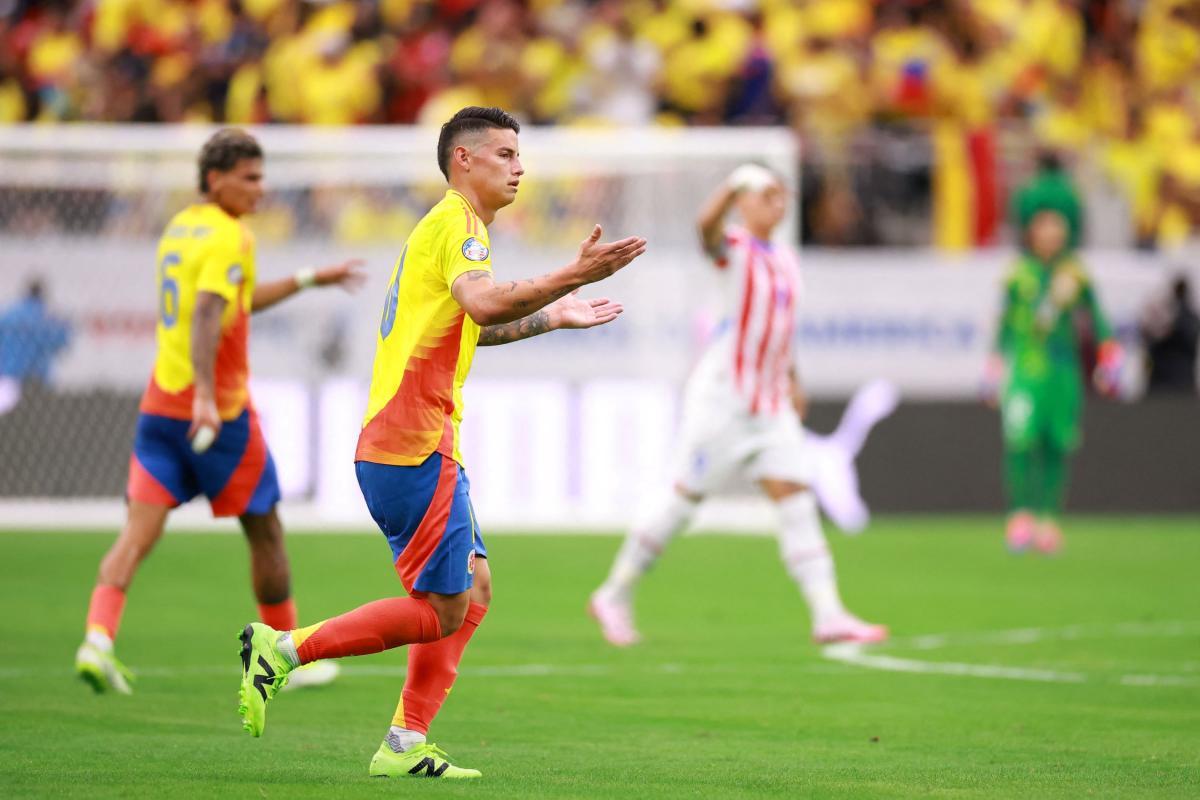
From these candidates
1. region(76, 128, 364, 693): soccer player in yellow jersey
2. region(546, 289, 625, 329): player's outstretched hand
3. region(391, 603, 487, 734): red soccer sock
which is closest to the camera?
region(546, 289, 625, 329): player's outstretched hand

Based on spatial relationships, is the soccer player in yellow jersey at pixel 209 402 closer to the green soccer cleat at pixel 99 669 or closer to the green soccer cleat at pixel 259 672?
the green soccer cleat at pixel 99 669

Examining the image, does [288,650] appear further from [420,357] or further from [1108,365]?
[1108,365]

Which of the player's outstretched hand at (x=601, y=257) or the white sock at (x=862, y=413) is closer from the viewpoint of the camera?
the player's outstretched hand at (x=601, y=257)

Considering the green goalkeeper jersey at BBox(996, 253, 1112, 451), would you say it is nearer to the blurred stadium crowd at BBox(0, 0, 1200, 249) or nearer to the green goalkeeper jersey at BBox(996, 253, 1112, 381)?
the green goalkeeper jersey at BBox(996, 253, 1112, 381)

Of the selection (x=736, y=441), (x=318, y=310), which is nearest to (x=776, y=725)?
(x=736, y=441)

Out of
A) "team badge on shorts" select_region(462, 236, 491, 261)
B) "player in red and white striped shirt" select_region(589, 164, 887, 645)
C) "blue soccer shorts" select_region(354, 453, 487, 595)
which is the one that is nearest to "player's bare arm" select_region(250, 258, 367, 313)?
"player in red and white striped shirt" select_region(589, 164, 887, 645)

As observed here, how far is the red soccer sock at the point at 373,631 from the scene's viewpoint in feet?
19.1

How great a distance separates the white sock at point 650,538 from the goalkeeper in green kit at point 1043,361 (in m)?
6.13

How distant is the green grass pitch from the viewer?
602cm

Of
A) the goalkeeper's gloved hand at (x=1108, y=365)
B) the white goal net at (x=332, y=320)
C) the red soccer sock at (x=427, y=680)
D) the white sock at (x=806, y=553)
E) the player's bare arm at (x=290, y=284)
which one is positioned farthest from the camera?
the white goal net at (x=332, y=320)

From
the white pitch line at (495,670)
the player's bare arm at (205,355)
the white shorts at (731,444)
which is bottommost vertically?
the white pitch line at (495,670)

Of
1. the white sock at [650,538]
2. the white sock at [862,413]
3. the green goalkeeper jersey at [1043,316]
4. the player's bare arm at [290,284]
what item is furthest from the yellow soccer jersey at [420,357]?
the white sock at [862,413]

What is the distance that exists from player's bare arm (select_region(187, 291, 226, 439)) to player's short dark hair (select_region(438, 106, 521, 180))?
7.39ft

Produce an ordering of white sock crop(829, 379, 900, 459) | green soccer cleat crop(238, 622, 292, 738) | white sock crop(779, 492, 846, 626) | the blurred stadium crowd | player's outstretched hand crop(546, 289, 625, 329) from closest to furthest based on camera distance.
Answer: player's outstretched hand crop(546, 289, 625, 329), green soccer cleat crop(238, 622, 292, 738), white sock crop(779, 492, 846, 626), white sock crop(829, 379, 900, 459), the blurred stadium crowd
